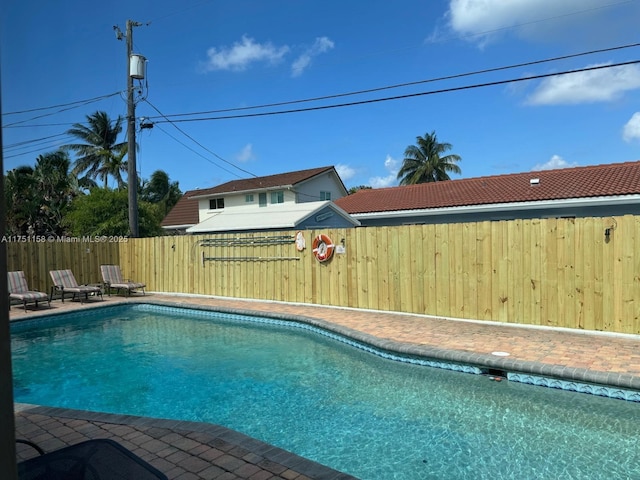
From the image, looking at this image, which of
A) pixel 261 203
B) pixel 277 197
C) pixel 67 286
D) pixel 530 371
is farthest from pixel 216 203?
pixel 530 371

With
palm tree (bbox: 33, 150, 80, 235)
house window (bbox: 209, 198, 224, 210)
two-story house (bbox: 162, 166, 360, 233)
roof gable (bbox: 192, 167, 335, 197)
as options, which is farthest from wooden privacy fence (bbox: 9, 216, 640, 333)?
house window (bbox: 209, 198, 224, 210)

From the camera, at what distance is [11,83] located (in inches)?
55.3

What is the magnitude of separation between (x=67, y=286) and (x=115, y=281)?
61.8 inches

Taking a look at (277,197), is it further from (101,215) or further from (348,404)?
(348,404)

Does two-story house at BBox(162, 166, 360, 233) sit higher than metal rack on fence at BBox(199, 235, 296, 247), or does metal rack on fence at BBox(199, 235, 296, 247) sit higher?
two-story house at BBox(162, 166, 360, 233)

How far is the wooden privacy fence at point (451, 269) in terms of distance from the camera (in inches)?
279

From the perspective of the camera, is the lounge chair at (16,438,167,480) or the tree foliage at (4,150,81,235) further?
the tree foliage at (4,150,81,235)

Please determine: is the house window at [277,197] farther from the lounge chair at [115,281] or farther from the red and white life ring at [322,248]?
the red and white life ring at [322,248]

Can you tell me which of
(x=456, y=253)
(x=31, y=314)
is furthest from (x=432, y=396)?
(x=31, y=314)

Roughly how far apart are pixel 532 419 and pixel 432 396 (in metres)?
1.18

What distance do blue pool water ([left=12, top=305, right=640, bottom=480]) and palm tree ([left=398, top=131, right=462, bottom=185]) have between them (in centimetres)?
3205

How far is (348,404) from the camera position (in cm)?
540

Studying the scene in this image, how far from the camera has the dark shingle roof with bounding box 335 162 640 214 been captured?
585 inches

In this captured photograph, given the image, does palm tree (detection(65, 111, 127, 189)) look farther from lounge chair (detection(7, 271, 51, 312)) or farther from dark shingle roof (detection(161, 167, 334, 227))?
lounge chair (detection(7, 271, 51, 312))
